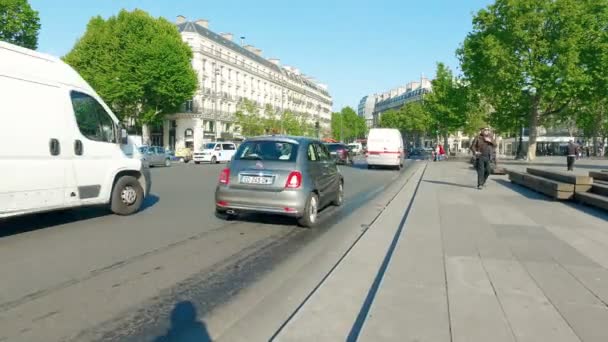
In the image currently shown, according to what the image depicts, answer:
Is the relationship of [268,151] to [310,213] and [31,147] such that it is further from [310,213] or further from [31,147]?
[31,147]

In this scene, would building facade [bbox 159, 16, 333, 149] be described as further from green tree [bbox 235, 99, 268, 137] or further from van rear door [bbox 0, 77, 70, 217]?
van rear door [bbox 0, 77, 70, 217]

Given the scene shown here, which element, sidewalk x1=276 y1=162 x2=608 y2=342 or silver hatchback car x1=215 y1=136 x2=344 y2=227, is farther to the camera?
silver hatchback car x1=215 y1=136 x2=344 y2=227

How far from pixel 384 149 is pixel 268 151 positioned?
1870cm

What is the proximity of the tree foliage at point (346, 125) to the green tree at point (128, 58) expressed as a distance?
101204 mm

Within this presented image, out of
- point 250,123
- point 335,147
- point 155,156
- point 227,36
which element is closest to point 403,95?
point 227,36

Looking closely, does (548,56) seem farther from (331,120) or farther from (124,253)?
(331,120)

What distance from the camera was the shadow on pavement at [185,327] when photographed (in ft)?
10.5

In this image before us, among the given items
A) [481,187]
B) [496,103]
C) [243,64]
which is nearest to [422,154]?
[496,103]

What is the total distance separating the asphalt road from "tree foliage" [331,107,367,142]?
136238 millimetres

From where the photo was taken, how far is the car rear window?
24.5ft

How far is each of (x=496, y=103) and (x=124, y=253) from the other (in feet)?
137

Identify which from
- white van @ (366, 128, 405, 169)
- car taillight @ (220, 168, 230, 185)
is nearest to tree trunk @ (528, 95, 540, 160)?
white van @ (366, 128, 405, 169)

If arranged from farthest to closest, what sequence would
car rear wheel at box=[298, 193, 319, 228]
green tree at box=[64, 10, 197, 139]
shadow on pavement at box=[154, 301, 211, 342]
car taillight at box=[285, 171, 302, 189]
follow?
green tree at box=[64, 10, 197, 139] → car rear wheel at box=[298, 193, 319, 228] → car taillight at box=[285, 171, 302, 189] → shadow on pavement at box=[154, 301, 211, 342]

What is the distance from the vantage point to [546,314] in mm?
3557
